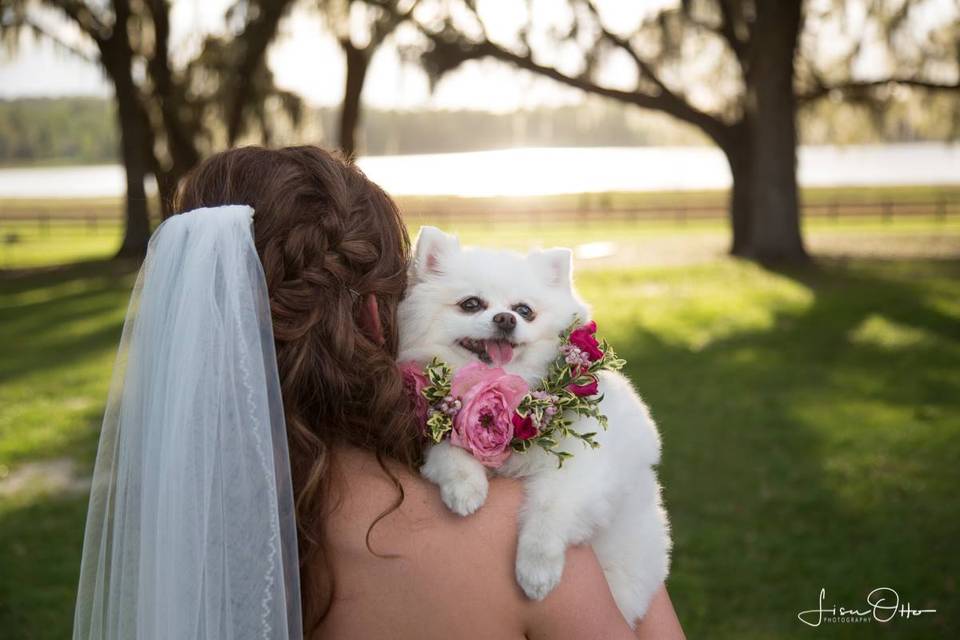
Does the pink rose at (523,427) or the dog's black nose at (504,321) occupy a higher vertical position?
the dog's black nose at (504,321)

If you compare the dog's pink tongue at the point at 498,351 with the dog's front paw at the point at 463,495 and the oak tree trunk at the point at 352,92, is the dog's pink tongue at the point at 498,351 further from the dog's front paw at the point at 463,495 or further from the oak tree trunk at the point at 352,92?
the oak tree trunk at the point at 352,92

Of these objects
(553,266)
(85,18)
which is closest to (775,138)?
(85,18)

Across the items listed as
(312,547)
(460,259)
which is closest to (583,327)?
(460,259)

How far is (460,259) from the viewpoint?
2.52 metres

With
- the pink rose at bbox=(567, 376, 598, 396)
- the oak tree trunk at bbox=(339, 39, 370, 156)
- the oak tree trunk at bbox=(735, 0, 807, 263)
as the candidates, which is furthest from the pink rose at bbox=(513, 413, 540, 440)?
the oak tree trunk at bbox=(339, 39, 370, 156)

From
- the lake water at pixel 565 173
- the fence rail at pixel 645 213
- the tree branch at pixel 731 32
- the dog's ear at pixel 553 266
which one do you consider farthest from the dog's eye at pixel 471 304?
the lake water at pixel 565 173

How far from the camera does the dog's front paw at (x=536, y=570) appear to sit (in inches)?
64.9

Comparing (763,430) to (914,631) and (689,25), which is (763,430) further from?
(689,25)

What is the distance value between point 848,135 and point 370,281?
20.9 metres

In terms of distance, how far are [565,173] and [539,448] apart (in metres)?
88.0

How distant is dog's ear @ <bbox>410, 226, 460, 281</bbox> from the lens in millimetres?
2436

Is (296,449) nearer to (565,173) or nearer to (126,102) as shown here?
(126,102)

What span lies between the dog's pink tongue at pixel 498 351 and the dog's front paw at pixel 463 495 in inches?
26.0

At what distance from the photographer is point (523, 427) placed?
1.97m
